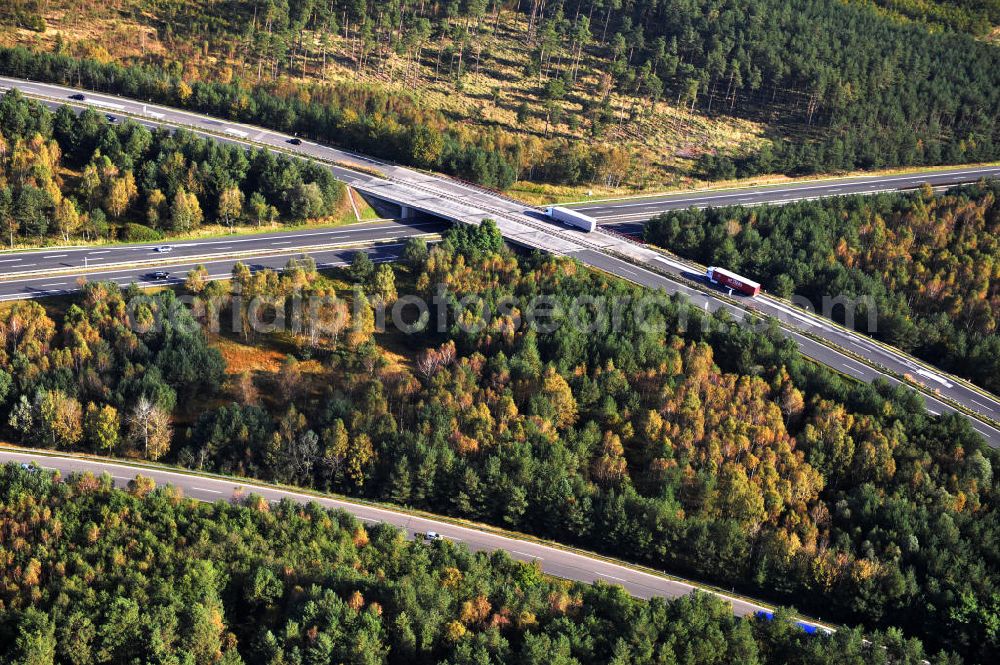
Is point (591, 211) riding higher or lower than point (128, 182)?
higher

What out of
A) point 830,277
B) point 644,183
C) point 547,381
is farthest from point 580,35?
point 547,381

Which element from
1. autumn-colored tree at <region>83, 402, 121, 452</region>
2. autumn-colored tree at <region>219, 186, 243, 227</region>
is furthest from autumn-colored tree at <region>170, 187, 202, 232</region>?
autumn-colored tree at <region>83, 402, 121, 452</region>

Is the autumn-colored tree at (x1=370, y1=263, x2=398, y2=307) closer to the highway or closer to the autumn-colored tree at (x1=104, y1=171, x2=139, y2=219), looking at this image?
the highway

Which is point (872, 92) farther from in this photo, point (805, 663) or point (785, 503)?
point (805, 663)

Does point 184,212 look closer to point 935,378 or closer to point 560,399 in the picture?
point 560,399


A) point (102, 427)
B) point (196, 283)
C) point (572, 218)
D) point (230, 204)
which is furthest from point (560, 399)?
point (230, 204)

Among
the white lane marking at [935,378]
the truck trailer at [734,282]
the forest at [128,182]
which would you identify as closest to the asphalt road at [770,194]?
the truck trailer at [734,282]

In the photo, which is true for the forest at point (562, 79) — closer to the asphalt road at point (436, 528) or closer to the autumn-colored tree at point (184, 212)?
the autumn-colored tree at point (184, 212)
